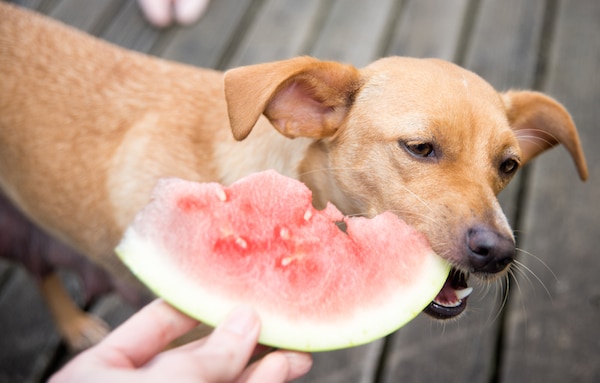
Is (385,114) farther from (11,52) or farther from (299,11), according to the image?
(299,11)

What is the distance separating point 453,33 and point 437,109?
2.41 meters

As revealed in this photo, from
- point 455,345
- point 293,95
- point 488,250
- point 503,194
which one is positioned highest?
point 293,95

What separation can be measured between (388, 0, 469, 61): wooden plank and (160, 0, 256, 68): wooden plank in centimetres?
107

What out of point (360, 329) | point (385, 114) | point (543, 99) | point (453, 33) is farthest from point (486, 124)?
point (453, 33)

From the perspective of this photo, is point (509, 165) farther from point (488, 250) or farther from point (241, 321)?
point (241, 321)

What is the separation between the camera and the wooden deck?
9.30 ft

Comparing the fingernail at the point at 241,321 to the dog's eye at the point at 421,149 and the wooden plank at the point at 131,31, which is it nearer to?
the dog's eye at the point at 421,149

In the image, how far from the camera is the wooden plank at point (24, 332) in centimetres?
291

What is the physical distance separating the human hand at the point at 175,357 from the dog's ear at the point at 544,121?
1236 millimetres

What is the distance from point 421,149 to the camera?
1.79 metres

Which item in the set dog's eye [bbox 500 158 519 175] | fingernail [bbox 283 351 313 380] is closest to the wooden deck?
dog's eye [bbox 500 158 519 175]

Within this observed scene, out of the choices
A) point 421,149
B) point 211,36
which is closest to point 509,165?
point 421,149

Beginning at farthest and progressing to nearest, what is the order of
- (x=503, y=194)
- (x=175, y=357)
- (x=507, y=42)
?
(x=507, y=42)
(x=503, y=194)
(x=175, y=357)

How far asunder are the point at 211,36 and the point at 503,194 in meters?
2.14
